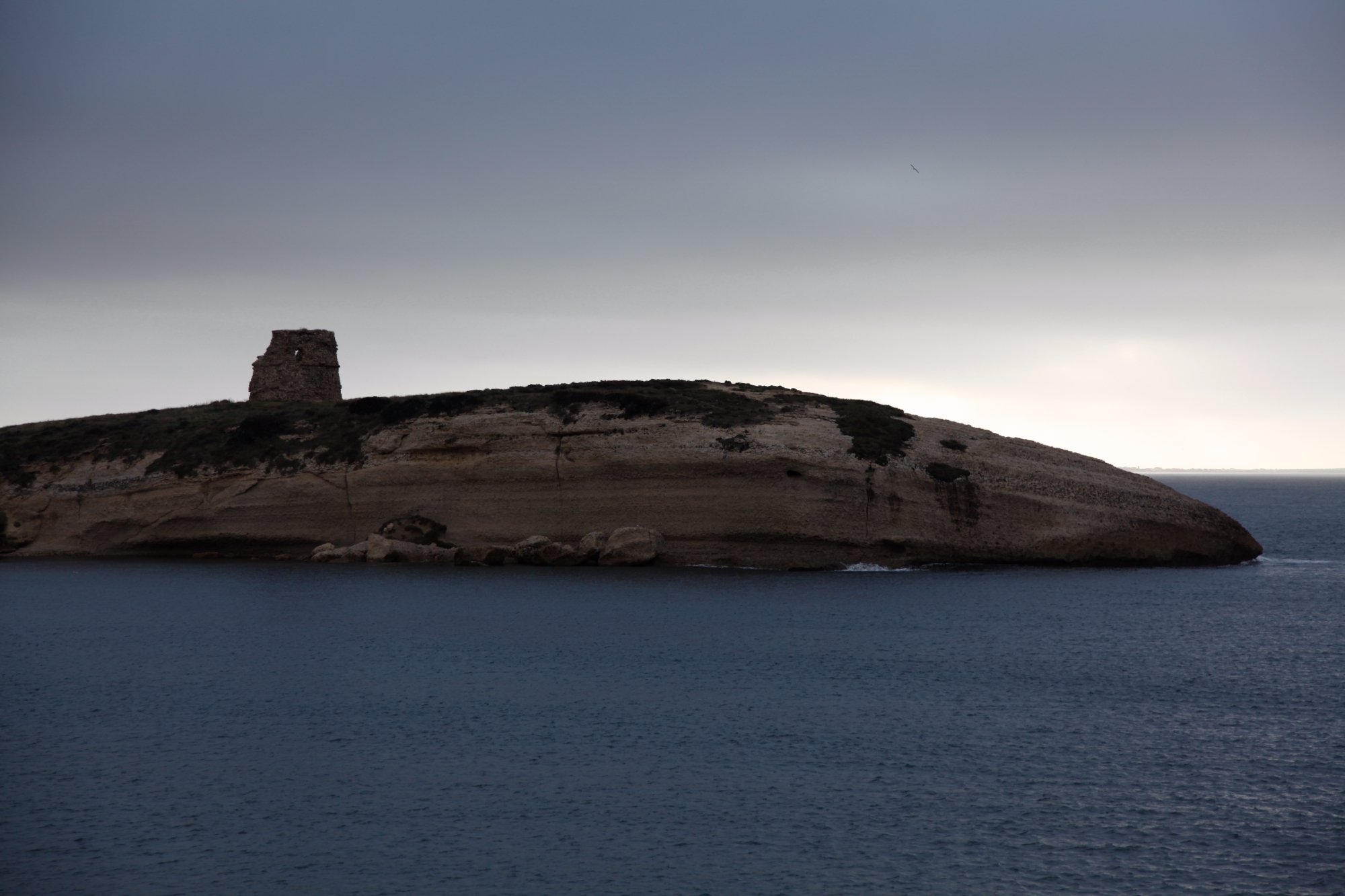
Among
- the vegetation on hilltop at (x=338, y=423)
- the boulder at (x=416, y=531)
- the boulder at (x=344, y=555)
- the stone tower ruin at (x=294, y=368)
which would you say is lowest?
the boulder at (x=344, y=555)

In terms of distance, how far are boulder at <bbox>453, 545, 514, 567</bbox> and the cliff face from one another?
643mm

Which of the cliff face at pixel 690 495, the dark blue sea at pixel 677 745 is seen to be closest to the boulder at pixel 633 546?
the cliff face at pixel 690 495

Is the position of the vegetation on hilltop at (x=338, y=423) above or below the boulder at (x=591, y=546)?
above

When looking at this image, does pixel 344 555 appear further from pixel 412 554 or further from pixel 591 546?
pixel 591 546

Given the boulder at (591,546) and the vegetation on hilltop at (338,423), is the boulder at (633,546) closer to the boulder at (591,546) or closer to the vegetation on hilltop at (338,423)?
the boulder at (591,546)

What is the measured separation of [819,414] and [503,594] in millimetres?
18981

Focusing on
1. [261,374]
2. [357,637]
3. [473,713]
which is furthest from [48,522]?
[473,713]

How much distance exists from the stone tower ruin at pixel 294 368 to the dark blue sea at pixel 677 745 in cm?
3381

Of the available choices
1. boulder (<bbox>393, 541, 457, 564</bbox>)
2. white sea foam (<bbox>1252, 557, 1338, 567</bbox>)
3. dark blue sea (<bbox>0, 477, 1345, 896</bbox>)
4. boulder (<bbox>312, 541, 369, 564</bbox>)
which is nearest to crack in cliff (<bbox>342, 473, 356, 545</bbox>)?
boulder (<bbox>312, 541, 369, 564</bbox>)

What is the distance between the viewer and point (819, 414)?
5997 cm

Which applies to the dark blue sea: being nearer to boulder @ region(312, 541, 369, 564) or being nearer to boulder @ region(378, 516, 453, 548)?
boulder @ region(378, 516, 453, 548)

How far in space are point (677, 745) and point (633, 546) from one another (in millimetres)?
30181

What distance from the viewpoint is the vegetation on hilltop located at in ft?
196

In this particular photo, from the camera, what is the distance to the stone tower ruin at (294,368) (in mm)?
79000
